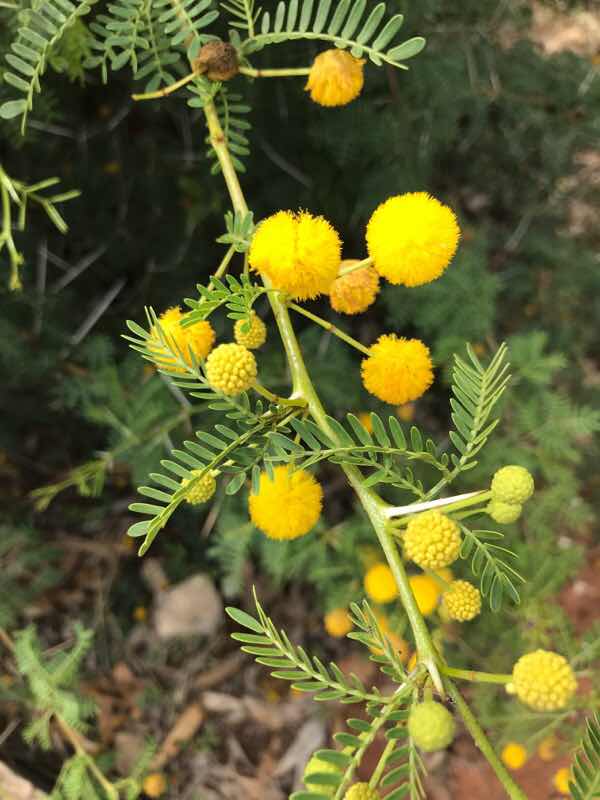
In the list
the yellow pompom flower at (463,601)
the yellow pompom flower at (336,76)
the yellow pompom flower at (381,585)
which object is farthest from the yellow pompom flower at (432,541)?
the yellow pompom flower at (381,585)

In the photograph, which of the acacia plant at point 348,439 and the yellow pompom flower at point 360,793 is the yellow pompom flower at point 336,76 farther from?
the yellow pompom flower at point 360,793

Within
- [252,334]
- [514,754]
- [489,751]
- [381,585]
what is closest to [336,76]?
[252,334]

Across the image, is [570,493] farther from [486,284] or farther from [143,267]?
[143,267]

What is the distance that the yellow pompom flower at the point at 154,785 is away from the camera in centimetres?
203

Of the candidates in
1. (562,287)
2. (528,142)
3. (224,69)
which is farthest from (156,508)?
(528,142)

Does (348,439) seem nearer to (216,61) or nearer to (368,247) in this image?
(368,247)

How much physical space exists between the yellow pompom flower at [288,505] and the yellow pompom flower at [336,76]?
0.59 metres

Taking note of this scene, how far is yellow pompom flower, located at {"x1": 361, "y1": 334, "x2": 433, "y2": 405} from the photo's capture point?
0.97 m

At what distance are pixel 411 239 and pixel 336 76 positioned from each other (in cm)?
34

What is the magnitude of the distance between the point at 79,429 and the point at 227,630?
0.84 m

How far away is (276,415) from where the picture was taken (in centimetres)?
87

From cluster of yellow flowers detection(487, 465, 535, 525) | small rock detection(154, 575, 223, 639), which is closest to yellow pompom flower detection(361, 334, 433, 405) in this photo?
cluster of yellow flowers detection(487, 465, 535, 525)

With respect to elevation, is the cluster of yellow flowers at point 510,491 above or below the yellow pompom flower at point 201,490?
below

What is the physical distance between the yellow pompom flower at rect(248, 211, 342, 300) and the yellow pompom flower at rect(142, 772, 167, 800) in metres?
1.77
